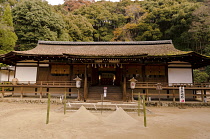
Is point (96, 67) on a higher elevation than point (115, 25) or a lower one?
lower

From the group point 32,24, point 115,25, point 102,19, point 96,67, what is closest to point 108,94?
point 96,67

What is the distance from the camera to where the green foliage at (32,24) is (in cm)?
2792

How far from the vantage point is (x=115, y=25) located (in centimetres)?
4341

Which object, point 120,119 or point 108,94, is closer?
point 120,119

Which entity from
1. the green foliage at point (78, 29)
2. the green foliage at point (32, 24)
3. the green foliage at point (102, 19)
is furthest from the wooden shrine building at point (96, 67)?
the green foliage at point (102, 19)

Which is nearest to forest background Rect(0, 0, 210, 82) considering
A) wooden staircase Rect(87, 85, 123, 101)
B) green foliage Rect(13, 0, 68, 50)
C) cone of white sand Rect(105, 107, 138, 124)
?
green foliage Rect(13, 0, 68, 50)

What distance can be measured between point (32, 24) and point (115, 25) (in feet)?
78.1

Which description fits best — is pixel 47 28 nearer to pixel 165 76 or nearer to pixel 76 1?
pixel 165 76

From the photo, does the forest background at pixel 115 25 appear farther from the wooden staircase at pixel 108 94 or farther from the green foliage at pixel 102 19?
the wooden staircase at pixel 108 94

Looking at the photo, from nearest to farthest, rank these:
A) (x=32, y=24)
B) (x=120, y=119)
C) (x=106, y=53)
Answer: (x=120, y=119)
(x=106, y=53)
(x=32, y=24)

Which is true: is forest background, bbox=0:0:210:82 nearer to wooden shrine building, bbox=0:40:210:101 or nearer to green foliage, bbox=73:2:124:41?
green foliage, bbox=73:2:124:41

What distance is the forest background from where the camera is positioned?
25781mm

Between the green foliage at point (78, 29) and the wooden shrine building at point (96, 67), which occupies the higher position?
the green foliage at point (78, 29)

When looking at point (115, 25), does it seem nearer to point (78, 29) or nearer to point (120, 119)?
point (78, 29)
